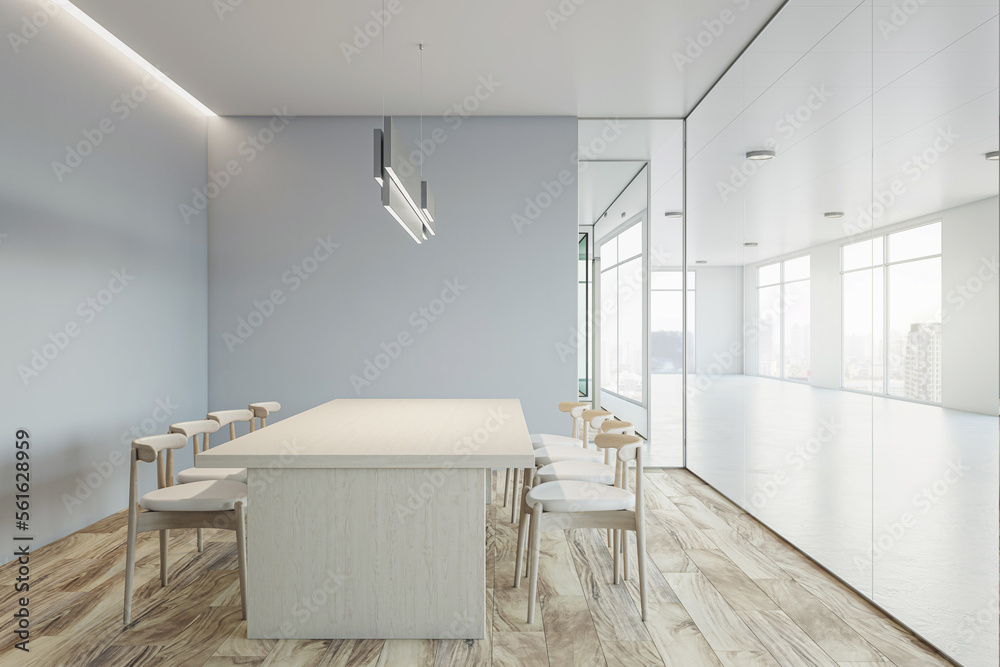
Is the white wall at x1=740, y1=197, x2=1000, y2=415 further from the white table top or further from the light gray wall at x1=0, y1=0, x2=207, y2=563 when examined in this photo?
the light gray wall at x1=0, y1=0, x2=207, y2=563

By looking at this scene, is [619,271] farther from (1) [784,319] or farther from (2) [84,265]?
(2) [84,265]

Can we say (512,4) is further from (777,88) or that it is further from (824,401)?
(824,401)

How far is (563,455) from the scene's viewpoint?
11.2ft

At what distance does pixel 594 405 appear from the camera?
7801 millimetres

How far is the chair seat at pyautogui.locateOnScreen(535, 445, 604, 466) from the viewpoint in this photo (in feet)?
11.1

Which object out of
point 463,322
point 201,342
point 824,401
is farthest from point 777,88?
point 201,342

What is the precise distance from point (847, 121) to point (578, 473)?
2.13 m

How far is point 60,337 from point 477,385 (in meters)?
2.94

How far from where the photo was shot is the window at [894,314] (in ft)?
7.23

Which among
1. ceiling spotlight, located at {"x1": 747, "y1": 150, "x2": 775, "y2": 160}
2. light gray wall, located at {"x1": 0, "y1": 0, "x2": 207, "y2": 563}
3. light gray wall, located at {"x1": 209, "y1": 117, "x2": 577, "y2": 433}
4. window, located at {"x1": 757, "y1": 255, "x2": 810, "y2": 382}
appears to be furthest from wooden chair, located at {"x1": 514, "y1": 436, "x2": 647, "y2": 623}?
light gray wall, located at {"x1": 0, "y1": 0, "x2": 207, "y2": 563}

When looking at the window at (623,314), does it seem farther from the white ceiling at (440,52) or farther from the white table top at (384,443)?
the white table top at (384,443)

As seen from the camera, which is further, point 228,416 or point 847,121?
point 228,416

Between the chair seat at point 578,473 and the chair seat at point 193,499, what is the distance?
1388 mm

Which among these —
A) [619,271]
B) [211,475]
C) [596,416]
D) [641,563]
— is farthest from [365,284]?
[641,563]
